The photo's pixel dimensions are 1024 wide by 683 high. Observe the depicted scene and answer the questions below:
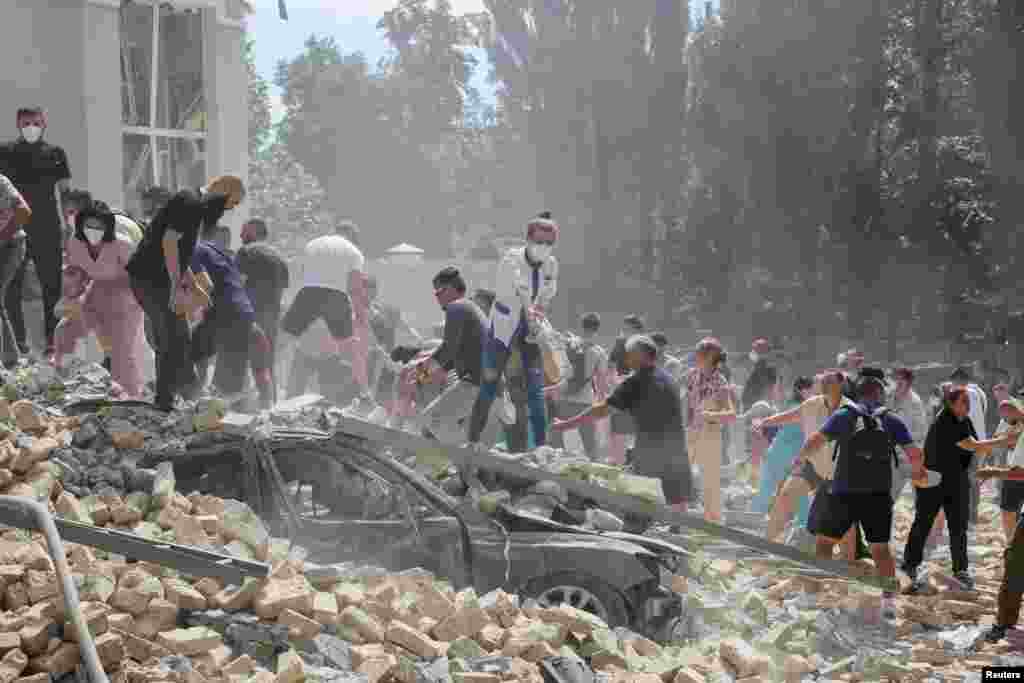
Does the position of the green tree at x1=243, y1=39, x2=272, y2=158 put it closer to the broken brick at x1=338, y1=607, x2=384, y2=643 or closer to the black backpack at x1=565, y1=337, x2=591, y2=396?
the black backpack at x1=565, y1=337, x2=591, y2=396

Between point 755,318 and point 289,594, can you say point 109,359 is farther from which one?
point 755,318

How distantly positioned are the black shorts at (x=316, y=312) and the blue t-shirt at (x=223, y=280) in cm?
122

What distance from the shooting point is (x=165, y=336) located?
364 inches

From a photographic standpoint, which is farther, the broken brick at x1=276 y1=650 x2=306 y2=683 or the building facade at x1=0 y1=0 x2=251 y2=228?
the building facade at x1=0 y1=0 x2=251 y2=228

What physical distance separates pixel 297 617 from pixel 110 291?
463cm

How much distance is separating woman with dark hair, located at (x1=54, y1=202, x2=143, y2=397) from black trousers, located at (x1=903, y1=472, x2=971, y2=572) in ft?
19.9

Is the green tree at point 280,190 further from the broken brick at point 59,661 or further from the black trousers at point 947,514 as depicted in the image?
the broken brick at point 59,661

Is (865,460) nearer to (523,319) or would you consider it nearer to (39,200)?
(523,319)

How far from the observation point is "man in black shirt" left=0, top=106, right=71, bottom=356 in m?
10.2

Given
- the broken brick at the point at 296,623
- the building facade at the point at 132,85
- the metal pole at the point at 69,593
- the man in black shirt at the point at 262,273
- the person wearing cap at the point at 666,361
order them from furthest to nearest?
the building facade at the point at 132,85
the person wearing cap at the point at 666,361
the man in black shirt at the point at 262,273
the broken brick at the point at 296,623
the metal pole at the point at 69,593

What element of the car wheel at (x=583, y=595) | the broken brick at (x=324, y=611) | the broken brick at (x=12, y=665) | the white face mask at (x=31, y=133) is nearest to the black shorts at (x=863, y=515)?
the car wheel at (x=583, y=595)

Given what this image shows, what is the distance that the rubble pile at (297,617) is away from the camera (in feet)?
20.3

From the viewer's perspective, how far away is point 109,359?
10.6m

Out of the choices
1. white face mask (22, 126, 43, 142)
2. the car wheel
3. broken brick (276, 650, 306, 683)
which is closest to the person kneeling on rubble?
white face mask (22, 126, 43, 142)
